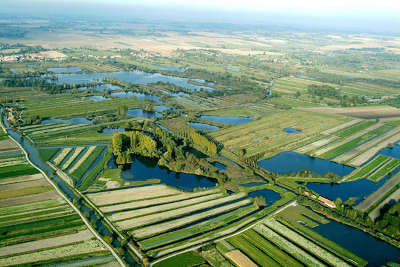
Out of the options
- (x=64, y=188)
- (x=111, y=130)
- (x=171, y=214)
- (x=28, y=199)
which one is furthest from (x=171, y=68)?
(x=171, y=214)

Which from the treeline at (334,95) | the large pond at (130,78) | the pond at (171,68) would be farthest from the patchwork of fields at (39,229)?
the pond at (171,68)

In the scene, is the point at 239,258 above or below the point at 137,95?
below

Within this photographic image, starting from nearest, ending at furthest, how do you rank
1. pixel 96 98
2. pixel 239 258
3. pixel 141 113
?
pixel 239 258 → pixel 141 113 → pixel 96 98

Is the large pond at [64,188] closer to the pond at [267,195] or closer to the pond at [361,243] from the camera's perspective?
the pond at [267,195]

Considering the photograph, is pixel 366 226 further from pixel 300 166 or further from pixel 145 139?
pixel 145 139

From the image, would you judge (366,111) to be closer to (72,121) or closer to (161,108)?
(161,108)

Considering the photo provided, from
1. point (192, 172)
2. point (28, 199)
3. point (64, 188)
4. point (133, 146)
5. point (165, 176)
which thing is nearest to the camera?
point (28, 199)

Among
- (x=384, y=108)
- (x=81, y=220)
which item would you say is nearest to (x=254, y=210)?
(x=81, y=220)
